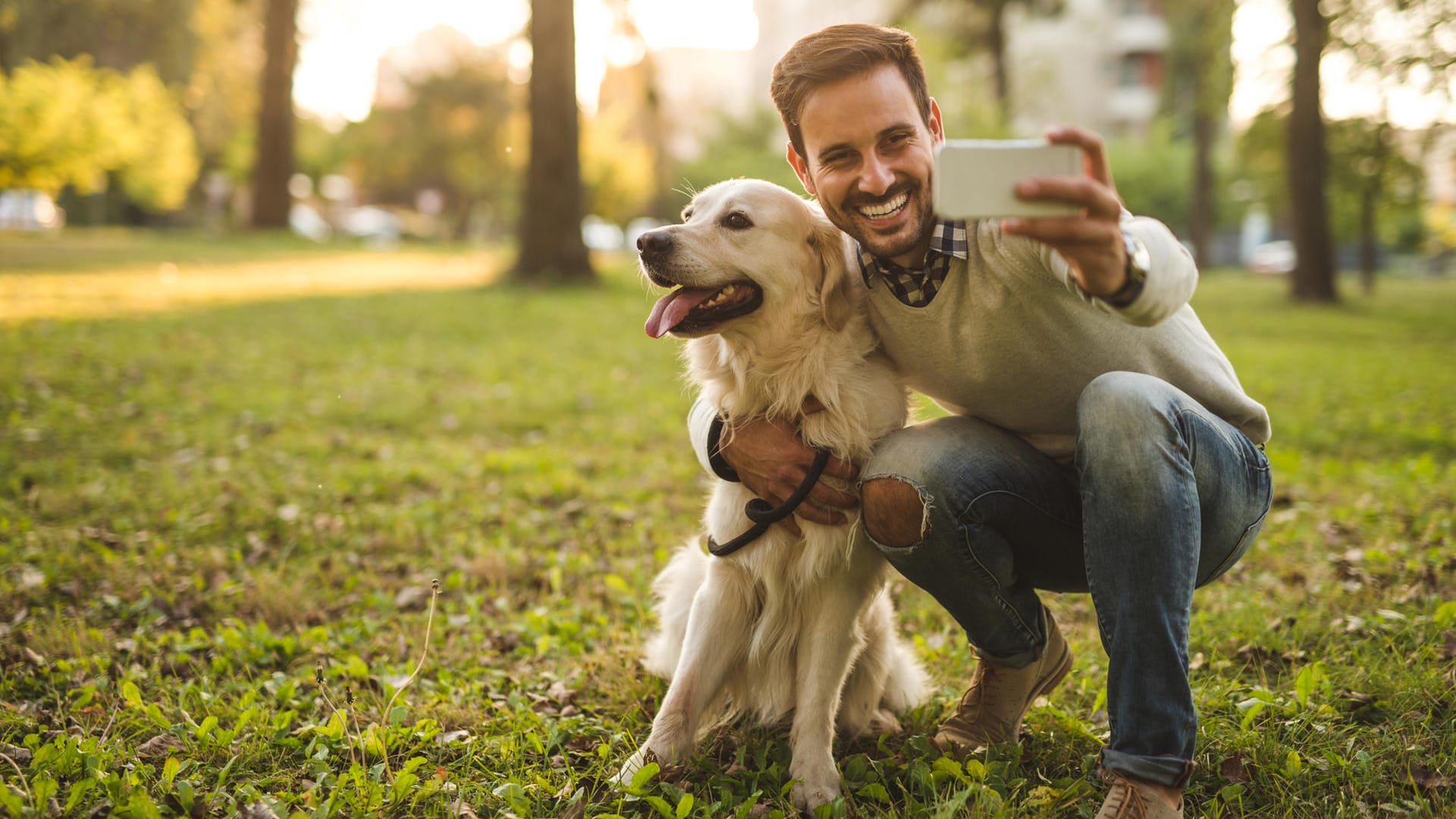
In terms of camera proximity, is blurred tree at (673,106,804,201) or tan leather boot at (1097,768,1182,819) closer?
tan leather boot at (1097,768,1182,819)

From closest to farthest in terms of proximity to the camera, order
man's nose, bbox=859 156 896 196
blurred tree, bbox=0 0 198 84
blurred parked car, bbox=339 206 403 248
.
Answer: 1. man's nose, bbox=859 156 896 196
2. blurred tree, bbox=0 0 198 84
3. blurred parked car, bbox=339 206 403 248

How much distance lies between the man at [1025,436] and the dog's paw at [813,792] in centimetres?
37

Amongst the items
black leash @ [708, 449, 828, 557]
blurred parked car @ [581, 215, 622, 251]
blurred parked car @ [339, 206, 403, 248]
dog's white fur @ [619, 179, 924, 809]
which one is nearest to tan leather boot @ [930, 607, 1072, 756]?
dog's white fur @ [619, 179, 924, 809]

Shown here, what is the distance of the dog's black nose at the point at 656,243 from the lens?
8.04 feet

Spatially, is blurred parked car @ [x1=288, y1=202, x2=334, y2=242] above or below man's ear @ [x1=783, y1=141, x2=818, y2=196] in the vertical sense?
above

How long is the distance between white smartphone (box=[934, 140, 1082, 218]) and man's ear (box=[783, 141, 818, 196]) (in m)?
0.90

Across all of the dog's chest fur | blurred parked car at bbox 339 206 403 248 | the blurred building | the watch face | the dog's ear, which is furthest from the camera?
blurred parked car at bbox 339 206 403 248

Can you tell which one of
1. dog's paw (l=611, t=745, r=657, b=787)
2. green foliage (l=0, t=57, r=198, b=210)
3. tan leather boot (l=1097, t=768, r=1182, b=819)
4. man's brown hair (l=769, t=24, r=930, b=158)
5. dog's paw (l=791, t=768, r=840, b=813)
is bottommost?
dog's paw (l=791, t=768, r=840, b=813)

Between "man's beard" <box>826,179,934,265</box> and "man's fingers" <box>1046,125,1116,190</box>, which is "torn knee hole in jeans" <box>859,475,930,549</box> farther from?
"man's fingers" <box>1046,125,1116,190</box>

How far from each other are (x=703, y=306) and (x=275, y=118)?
21.9 m

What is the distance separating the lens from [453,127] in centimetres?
3919

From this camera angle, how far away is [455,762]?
7.72ft

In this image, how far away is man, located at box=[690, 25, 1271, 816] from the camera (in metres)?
1.89

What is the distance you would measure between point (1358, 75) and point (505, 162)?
3187 cm
